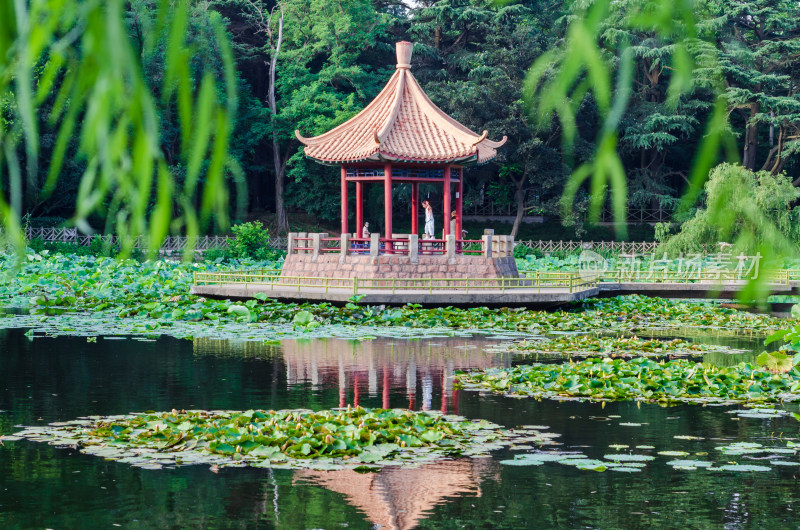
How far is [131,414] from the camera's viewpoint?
11359 millimetres

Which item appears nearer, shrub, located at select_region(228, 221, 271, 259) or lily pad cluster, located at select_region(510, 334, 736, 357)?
lily pad cluster, located at select_region(510, 334, 736, 357)

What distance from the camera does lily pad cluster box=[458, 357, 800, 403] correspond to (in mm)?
12578

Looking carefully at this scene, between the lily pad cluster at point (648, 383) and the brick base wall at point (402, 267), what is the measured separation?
1092cm

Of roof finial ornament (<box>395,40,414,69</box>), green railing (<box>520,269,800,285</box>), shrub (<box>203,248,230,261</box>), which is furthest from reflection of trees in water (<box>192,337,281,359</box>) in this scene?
shrub (<box>203,248,230,261</box>)

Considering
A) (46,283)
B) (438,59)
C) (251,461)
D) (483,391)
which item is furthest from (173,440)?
(438,59)

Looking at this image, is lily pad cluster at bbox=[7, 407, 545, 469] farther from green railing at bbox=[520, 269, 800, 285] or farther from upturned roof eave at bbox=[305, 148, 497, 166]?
green railing at bbox=[520, 269, 800, 285]

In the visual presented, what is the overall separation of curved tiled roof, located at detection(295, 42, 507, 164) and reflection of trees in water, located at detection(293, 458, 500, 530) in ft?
53.4

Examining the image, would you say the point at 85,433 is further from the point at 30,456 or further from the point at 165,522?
the point at 165,522

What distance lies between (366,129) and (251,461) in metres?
18.6

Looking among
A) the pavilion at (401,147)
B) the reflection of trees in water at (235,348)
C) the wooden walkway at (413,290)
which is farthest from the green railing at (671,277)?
the reflection of trees in water at (235,348)

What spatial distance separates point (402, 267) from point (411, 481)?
16348 millimetres

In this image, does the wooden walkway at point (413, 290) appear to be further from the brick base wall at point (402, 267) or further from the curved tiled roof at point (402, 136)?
the curved tiled roof at point (402, 136)

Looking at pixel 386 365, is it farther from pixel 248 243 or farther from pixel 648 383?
pixel 248 243

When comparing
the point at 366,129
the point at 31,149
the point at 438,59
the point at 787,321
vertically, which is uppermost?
the point at 438,59
